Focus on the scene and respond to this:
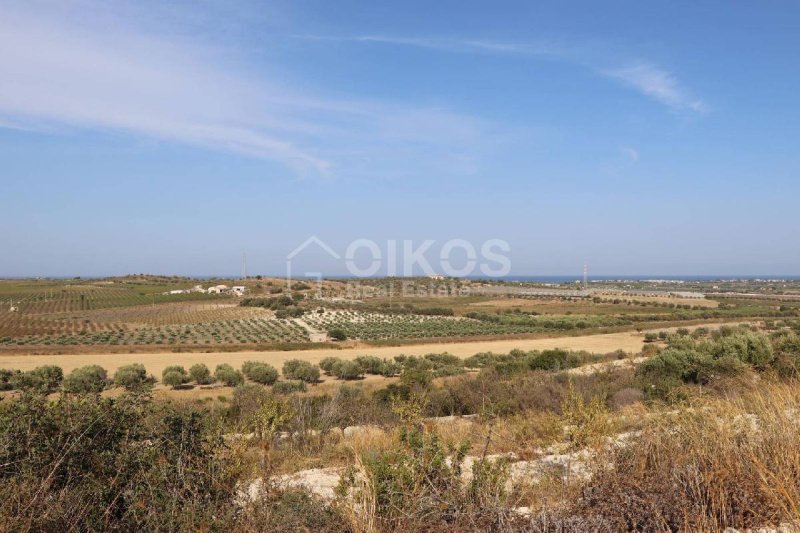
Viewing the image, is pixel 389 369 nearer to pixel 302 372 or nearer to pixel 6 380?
pixel 302 372

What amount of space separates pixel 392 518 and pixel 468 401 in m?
12.0

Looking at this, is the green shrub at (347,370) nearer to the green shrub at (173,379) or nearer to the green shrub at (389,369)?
the green shrub at (389,369)

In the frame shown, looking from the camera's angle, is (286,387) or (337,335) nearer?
(286,387)

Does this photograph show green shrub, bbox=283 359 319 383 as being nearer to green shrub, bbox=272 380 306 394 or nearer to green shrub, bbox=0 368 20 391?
green shrub, bbox=272 380 306 394

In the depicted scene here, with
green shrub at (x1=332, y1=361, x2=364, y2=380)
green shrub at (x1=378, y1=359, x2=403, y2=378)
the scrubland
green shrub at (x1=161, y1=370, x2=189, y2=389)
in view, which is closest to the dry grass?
the scrubland

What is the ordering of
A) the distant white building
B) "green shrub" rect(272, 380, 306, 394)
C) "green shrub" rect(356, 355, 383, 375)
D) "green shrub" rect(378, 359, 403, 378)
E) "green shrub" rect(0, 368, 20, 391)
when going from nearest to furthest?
1. "green shrub" rect(272, 380, 306, 394)
2. "green shrub" rect(0, 368, 20, 391)
3. "green shrub" rect(378, 359, 403, 378)
4. "green shrub" rect(356, 355, 383, 375)
5. the distant white building

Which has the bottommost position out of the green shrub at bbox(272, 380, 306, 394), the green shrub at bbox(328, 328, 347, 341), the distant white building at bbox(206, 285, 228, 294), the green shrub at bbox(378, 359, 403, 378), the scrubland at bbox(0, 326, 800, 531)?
the green shrub at bbox(328, 328, 347, 341)

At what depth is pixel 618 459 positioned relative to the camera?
480 cm

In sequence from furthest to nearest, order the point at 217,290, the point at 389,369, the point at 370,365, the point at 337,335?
1. the point at 217,290
2. the point at 337,335
3. the point at 370,365
4. the point at 389,369

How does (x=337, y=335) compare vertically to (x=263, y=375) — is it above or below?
below

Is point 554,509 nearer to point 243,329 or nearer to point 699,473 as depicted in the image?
point 699,473

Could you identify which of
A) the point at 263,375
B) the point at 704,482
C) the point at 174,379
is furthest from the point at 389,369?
the point at 704,482

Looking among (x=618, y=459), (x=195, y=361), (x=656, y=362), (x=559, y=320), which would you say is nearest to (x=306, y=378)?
(x=195, y=361)

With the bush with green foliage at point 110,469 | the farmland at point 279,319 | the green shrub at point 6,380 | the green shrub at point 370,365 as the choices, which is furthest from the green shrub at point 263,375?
the bush with green foliage at point 110,469
